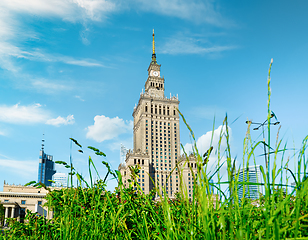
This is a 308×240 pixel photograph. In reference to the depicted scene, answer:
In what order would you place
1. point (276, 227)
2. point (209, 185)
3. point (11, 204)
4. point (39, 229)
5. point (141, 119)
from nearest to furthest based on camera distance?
point (276, 227), point (209, 185), point (39, 229), point (11, 204), point (141, 119)

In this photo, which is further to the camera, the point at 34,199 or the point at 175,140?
the point at 175,140

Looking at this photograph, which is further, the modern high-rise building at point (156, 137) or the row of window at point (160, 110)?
the row of window at point (160, 110)

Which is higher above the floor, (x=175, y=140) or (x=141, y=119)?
(x=141, y=119)

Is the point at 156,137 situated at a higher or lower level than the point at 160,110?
lower

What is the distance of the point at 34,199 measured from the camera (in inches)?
3073

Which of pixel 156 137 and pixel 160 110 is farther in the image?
pixel 160 110

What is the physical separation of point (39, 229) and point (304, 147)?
4.48 metres

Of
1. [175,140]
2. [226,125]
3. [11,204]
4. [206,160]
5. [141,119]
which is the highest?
[141,119]

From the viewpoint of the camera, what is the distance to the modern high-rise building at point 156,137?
94.8m

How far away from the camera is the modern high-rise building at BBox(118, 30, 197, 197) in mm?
94750

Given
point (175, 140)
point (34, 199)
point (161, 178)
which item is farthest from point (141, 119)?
point (34, 199)

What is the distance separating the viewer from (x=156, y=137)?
328ft

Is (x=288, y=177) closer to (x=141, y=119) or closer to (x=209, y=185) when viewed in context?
(x=209, y=185)

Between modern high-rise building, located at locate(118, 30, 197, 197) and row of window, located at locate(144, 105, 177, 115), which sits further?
row of window, located at locate(144, 105, 177, 115)
